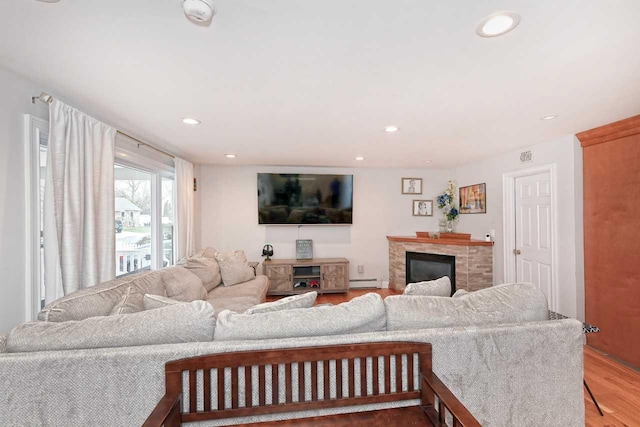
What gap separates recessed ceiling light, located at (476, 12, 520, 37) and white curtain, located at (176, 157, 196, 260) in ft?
11.9

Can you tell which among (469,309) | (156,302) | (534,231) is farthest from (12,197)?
(534,231)

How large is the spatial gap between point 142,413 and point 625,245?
3828 millimetres

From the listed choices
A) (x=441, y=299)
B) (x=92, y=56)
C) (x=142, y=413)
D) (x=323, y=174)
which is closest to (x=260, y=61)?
(x=92, y=56)

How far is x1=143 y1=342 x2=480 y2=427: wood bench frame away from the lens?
1128 millimetres

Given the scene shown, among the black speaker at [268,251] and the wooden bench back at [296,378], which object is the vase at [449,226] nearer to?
the black speaker at [268,251]

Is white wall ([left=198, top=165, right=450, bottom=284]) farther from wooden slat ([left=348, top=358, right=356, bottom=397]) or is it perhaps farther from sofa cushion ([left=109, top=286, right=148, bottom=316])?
wooden slat ([left=348, top=358, right=356, bottom=397])

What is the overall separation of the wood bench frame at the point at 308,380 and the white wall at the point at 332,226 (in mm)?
3635

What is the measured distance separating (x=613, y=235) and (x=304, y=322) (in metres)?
3.12

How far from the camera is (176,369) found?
3.67 feet

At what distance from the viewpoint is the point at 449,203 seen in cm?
485

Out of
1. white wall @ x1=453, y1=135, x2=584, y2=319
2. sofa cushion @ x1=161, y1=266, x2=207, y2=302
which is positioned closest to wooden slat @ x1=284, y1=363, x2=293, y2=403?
sofa cushion @ x1=161, y1=266, x2=207, y2=302

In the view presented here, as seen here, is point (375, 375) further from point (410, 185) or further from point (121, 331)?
point (410, 185)

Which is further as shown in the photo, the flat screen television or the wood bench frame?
the flat screen television

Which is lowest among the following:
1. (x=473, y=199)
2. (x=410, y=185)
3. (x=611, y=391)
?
(x=611, y=391)
